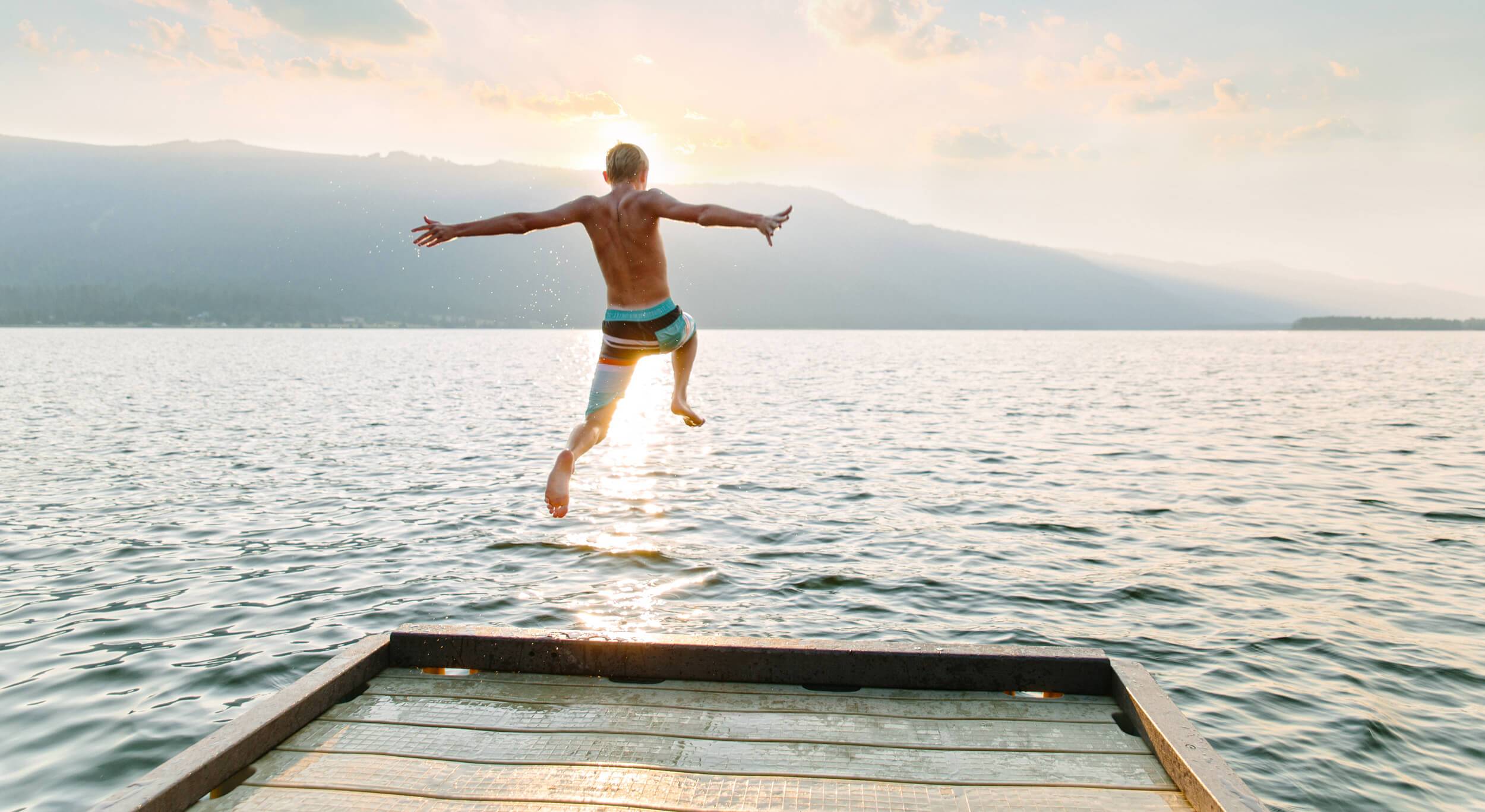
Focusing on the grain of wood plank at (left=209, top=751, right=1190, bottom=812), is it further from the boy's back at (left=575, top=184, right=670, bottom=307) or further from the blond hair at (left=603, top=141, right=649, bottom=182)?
the blond hair at (left=603, top=141, right=649, bottom=182)

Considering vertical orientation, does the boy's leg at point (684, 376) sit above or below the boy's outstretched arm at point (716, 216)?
below

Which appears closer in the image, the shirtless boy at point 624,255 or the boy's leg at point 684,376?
the shirtless boy at point 624,255

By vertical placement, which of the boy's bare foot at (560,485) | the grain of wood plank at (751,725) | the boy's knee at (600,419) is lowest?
the grain of wood plank at (751,725)

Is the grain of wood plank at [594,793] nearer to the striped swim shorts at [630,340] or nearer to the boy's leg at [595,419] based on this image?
the boy's leg at [595,419]

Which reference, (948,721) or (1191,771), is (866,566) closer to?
(948,721)

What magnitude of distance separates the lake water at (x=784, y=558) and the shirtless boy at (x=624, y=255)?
15.1ft

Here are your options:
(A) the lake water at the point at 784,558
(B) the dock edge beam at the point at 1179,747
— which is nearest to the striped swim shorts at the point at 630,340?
(B) the dock edge beam at the point at 1179,747

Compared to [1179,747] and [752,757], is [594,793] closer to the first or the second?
[752,757]

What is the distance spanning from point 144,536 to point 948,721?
16.2 metres

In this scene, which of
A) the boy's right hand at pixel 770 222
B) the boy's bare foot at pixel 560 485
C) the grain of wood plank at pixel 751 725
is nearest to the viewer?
the grain of wood plank at pixel 751 725

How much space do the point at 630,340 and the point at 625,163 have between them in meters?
1.50

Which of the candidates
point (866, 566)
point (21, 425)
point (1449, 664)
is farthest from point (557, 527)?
point (21, 425)

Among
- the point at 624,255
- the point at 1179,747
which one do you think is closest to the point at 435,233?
the point at 624,255

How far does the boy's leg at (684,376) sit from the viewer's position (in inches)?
335
